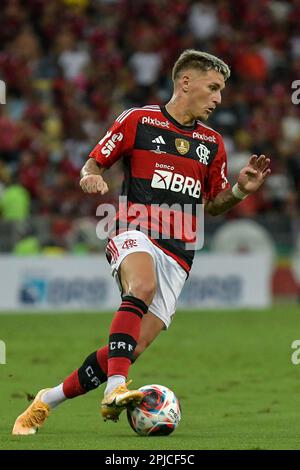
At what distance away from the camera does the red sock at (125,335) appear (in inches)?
268

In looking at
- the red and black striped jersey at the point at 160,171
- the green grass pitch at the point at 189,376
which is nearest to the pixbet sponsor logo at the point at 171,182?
the red and black striped jersey at the point at 160,171

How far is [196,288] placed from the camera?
60.4 feet

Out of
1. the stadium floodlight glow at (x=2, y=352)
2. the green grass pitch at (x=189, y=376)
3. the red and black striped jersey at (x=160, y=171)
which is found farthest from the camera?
the stadium floodlight glow at (x=2, y=352)

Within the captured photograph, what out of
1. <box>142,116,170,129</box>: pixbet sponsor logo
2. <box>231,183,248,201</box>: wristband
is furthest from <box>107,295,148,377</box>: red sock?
<box>142,116,170,129</box>: pixbet sponsor logo

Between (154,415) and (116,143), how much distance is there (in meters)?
1.75

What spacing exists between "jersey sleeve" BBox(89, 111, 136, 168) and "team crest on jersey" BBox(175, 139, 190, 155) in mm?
294

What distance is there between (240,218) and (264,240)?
517 mm

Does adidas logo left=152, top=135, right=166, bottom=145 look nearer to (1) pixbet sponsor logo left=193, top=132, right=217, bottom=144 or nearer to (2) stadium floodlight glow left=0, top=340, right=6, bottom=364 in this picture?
(1) pixbet sponsor logo left=193, top=132, right=217, bottom=144

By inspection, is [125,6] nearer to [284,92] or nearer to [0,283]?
[284,92]

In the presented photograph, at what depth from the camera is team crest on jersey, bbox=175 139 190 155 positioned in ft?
25.0

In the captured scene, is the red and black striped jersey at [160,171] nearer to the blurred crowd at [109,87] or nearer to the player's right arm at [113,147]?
the player's right arm at [113,147]

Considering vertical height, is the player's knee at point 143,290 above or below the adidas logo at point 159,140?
below

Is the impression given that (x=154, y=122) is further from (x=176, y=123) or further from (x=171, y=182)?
(x=171, y=182)
